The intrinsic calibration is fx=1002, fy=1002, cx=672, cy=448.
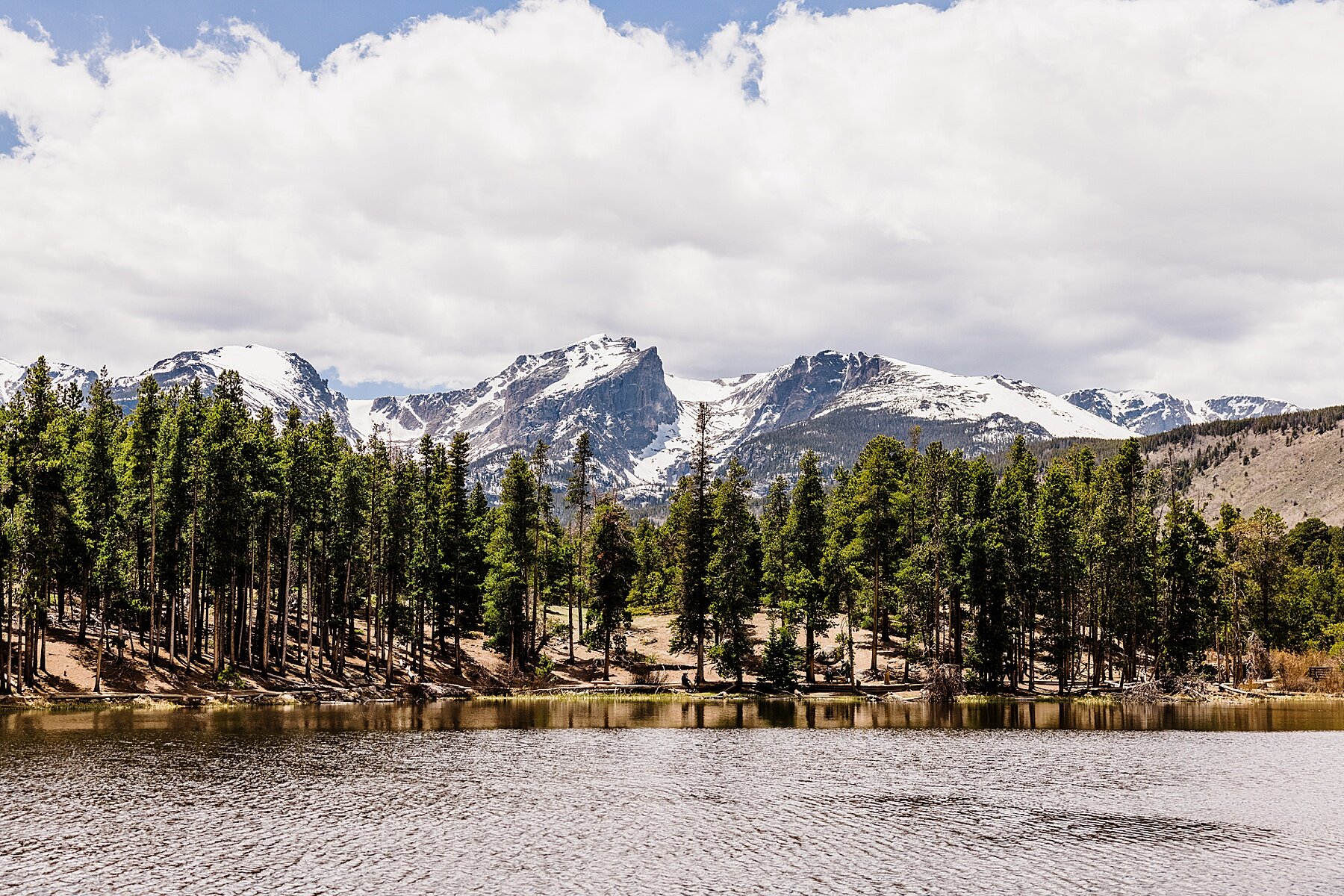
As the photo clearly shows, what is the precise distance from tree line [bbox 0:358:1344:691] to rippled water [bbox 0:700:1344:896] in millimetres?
15195

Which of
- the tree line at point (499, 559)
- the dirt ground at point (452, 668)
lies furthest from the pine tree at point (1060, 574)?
the dirt ground at point (452, 668)

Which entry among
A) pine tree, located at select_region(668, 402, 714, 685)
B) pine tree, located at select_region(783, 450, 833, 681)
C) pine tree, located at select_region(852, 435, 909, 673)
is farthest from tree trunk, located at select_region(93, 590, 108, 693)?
pine tree, located at select_region(852, 435, 909, 673)

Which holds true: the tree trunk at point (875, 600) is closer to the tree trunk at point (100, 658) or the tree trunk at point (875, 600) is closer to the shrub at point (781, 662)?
the shrub at point (781, 662)

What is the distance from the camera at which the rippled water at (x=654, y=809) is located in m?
24.8

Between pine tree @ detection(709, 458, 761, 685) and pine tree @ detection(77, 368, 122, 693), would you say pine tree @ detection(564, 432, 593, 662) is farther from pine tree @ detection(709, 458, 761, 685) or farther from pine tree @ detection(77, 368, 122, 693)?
pine tree @ detection(77, 368, 122, 693)

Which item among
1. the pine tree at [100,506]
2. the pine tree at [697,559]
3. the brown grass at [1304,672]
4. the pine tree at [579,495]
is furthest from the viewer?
the pine tree at [579,495]

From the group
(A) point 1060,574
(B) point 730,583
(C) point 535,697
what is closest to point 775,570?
(B) point 730,583

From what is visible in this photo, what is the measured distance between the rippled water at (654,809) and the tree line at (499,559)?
15.2 m

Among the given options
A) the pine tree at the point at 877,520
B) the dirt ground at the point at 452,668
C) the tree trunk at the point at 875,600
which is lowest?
the dirt ground at the point at 452,668

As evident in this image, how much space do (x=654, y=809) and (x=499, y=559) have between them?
52.3 m

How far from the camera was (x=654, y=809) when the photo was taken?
33562 millimetres

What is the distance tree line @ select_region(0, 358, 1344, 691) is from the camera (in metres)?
68.8

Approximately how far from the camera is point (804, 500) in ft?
289

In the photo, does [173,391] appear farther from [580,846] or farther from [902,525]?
[580,846]
